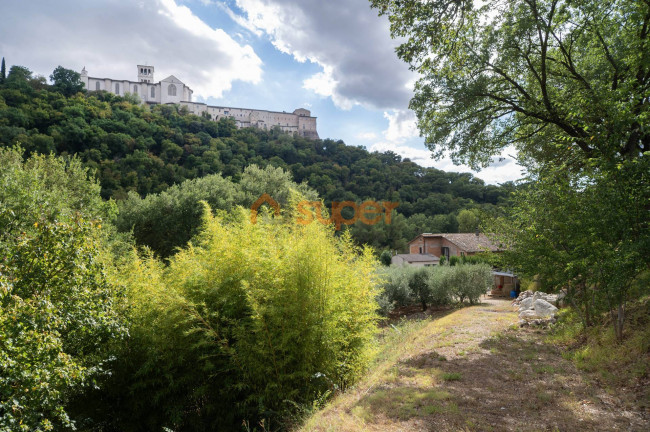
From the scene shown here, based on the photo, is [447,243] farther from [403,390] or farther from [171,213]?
[403,390]

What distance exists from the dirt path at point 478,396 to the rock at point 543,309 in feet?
7.73

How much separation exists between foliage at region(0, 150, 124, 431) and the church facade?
226 feet

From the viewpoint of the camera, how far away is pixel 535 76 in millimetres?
7086

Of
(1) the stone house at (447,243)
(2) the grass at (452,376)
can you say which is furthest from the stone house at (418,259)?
(2) the grass at (452,376)

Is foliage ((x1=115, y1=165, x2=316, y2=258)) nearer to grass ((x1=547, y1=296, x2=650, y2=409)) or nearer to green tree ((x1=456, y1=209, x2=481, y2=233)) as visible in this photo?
grass ((x1=547, y1=296, x2=650, y2=409))

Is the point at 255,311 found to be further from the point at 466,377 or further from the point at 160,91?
the point at 160,91

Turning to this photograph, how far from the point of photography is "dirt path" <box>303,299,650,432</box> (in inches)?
126

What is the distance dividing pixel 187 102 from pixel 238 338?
83742 mm

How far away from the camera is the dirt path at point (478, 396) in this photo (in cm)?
320

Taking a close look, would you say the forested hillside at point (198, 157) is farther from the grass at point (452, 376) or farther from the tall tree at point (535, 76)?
the grass at point (452, 376)

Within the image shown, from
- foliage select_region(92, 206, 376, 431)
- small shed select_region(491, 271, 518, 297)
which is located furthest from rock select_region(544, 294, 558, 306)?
foliage select_region(92, 206, 376, 431)

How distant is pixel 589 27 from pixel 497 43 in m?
1.58

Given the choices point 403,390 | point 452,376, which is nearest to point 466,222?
point 452,376

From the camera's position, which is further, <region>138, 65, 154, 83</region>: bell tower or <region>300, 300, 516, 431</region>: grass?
<region>138, 65, 154, 83</region>: bell tower
